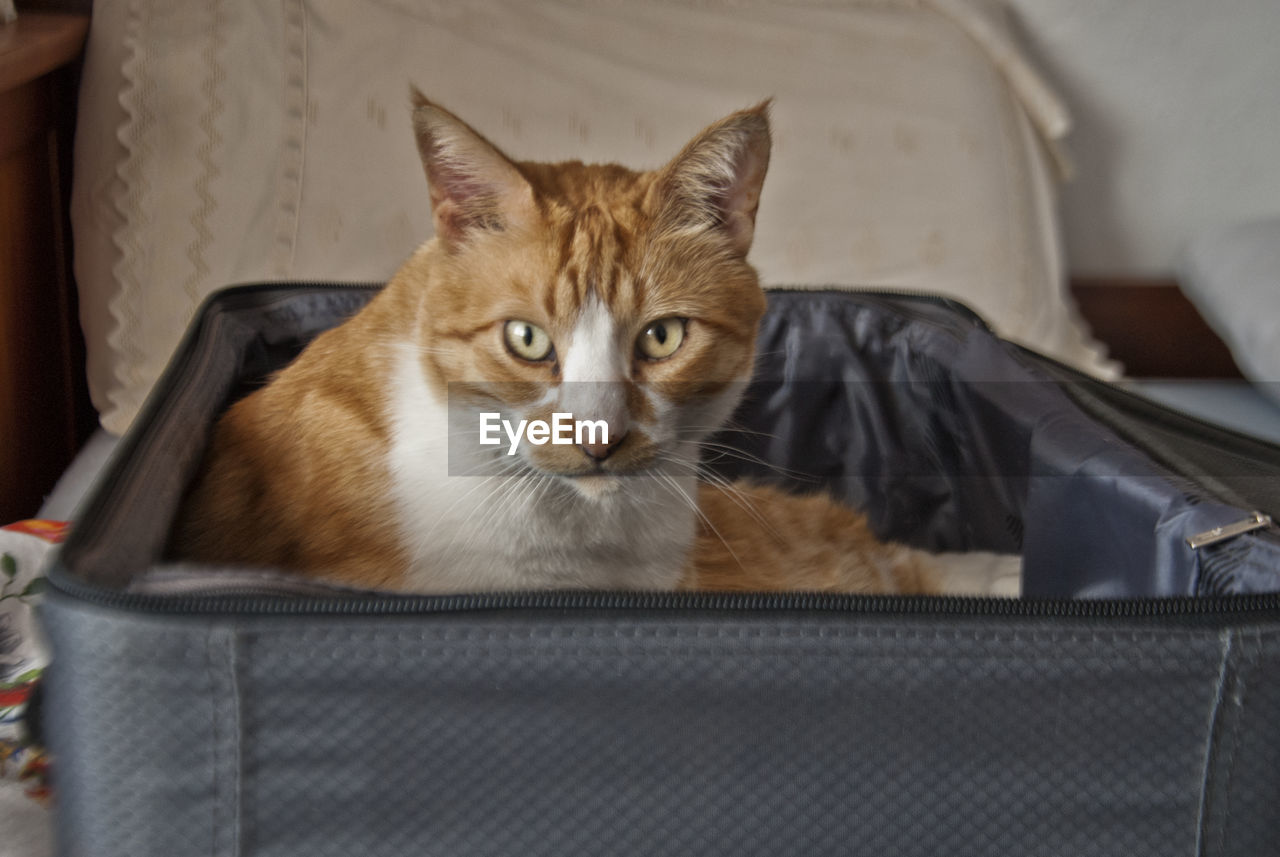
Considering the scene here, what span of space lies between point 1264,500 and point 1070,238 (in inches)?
39.7

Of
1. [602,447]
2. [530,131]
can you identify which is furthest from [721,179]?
[530,131]

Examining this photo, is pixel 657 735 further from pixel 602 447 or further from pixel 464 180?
pixel 464 180

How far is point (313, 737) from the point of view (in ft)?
1.69

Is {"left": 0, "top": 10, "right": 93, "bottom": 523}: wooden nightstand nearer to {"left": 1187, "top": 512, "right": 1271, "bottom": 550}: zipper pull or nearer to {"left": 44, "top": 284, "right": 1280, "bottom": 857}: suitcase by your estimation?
{"left": 44, "top": 284, "right": 1280, "bottom": 857}: suitcase

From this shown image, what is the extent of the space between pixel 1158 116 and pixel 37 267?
1539 mm

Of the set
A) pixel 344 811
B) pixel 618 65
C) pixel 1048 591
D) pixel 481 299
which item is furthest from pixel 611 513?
pixel 618 65

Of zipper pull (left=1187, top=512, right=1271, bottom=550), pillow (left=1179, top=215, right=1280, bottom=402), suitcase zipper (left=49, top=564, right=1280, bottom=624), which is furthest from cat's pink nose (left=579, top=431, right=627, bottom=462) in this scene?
pillow (left=1179, top=215, right=1280, bottom=402)

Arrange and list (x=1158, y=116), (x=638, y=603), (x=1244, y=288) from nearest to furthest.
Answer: (x=638, y=603), (x=1244, y=288), (x=1158, y=116)

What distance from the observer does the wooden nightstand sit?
1147 millimetres

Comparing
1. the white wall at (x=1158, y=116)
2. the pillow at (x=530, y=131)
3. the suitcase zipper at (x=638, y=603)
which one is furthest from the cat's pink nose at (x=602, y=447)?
the white wall at (x=1158, y=116)

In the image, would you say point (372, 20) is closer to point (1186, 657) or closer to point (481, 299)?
point (481, 299)

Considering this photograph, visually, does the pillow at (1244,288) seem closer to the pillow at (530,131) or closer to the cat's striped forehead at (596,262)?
the pillow at (530,131)

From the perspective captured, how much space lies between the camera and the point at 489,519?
2.26 ft

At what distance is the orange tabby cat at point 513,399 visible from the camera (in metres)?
0.68
